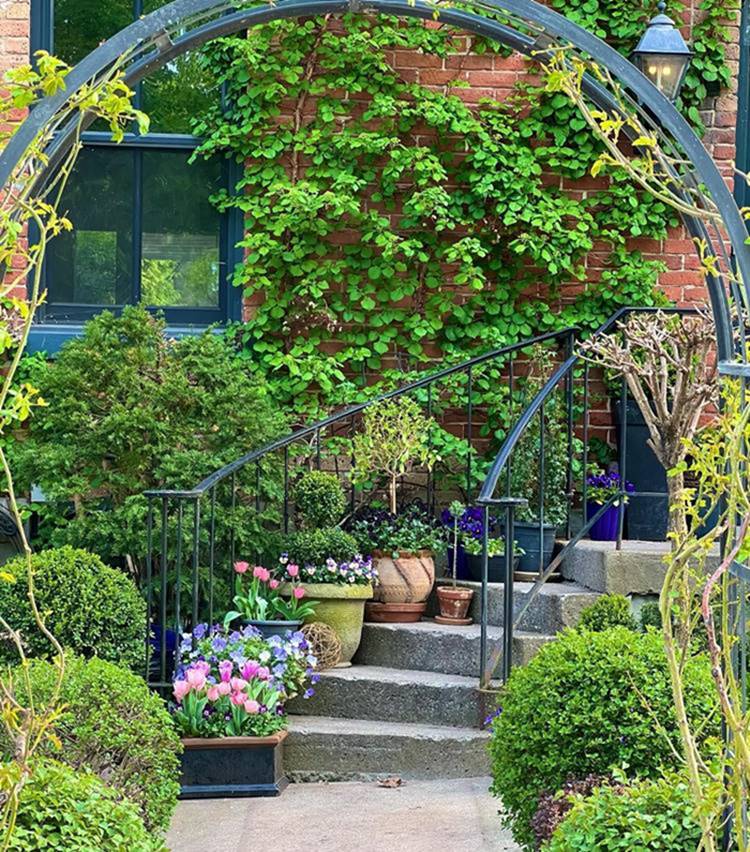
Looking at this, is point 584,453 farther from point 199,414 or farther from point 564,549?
point 199,414

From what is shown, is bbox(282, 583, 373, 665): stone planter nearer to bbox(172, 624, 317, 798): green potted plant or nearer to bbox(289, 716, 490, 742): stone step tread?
bbox(289, 716, 490, 742): stone step tread

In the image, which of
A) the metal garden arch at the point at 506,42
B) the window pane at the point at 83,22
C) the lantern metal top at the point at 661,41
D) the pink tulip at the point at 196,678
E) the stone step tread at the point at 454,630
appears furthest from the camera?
the window pane at the point at 83,22

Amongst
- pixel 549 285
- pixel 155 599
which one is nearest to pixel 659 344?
pixel 549 285

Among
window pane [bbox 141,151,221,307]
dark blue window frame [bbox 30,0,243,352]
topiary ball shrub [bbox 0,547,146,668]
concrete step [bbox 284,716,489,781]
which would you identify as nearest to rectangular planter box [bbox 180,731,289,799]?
concrete step [bbox 284,716,489,781]

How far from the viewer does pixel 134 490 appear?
6.51 m

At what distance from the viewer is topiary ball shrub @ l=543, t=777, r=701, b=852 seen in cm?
294

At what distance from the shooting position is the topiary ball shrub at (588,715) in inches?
157

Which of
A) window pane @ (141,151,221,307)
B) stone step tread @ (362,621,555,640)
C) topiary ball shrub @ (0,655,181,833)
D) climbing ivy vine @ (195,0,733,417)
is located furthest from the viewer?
window pane @ (141,151,221,307)

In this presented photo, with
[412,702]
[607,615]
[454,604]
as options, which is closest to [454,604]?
[454,604]

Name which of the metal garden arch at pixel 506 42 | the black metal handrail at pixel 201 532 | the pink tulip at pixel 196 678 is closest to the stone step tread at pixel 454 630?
the black metal handrail at pixel 201 532

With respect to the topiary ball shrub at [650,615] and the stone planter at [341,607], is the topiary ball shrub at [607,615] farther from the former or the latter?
the stone planter at [341,607]

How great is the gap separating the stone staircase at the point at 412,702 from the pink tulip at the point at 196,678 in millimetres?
604

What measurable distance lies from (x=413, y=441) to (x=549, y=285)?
1401mm

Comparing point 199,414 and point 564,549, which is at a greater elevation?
point 199,414
